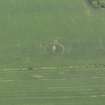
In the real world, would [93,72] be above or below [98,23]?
below

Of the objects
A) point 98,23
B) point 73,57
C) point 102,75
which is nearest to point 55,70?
point 73,57

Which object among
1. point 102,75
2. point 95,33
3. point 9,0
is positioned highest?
point 9,0

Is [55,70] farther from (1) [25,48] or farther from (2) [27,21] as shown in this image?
(2) [27,21]

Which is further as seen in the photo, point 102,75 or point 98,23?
point 98,23

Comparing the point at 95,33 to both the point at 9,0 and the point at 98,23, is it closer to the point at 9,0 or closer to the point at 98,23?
the point at 98,23

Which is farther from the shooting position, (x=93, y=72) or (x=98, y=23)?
(x=98, y=23)

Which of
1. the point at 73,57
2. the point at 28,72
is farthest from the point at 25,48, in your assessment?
the point at 73,57
